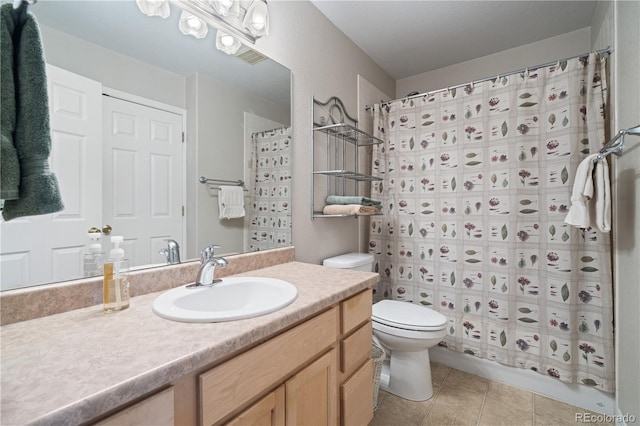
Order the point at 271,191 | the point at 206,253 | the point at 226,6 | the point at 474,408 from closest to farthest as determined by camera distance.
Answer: the point at 206,253 < the point at 226,6 < the point at 271,191 < the point at 474,408

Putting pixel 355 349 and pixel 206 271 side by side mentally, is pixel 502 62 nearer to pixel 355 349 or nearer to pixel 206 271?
pixel 355 349

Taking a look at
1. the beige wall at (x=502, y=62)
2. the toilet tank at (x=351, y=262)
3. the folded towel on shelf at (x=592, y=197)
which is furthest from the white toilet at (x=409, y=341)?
the beige wall at (x=502, y=62)

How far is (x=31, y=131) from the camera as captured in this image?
53cm

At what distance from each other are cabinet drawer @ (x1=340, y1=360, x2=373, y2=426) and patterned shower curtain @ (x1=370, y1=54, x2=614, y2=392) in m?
1.05

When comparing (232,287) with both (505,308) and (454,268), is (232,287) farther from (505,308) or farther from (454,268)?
(505,308)

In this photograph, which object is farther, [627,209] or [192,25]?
[627,209]

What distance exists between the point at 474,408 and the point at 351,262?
3.51 feet

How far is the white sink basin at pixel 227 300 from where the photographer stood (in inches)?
30.1

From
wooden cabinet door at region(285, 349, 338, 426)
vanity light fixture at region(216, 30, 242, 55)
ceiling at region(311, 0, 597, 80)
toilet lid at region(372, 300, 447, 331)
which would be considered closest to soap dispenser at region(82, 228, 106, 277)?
wooden cabinet door at region(285, 349, 338, 426)

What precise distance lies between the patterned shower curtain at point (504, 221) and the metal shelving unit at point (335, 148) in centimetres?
26

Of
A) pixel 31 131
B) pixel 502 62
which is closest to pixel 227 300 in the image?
pixel 31 131

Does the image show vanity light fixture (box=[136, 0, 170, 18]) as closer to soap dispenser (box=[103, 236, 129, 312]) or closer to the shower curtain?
the shower curtain

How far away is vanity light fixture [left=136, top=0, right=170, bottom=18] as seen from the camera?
1041 millimetres

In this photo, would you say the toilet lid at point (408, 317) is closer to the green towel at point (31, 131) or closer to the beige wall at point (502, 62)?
the green towel at point (31, 131)
